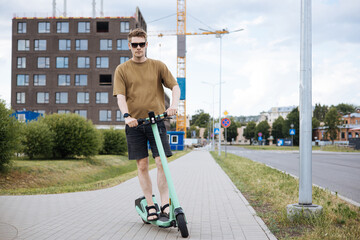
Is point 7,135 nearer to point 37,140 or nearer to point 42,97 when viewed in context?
point 37,140

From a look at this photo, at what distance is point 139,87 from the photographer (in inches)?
175

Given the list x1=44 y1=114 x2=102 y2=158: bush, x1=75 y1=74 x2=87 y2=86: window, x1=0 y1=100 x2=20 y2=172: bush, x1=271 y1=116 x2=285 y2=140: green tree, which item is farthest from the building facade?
x1=271 y1=116 x2=285 y2=140: green tree

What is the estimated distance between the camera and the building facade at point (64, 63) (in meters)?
56.6

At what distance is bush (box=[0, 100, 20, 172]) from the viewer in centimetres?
1073

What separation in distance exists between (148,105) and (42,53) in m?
57.7

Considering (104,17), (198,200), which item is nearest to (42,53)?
(104,17)

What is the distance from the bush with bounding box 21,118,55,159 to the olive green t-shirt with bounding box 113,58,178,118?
1237cm

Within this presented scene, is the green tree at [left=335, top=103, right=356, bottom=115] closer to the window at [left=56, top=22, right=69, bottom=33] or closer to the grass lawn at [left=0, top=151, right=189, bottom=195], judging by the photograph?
the window at [left=56, top=22, right=69, bottom=33]

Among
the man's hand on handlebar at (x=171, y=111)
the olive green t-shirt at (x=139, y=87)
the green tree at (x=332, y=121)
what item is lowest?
the man's hand on handlebar at (x=171, y=111)

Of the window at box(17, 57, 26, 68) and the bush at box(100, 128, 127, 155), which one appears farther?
the window at box(17, 57, 26, 68)

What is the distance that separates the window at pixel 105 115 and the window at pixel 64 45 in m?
11.2

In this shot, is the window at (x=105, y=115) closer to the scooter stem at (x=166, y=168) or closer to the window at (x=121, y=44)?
the window at (x=121, y=44)

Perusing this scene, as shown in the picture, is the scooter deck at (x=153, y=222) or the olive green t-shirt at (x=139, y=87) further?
the olive green t-shirt at (x=139, y=87)

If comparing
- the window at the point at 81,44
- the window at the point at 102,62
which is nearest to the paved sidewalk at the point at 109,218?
the window at the point at 102,62
